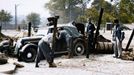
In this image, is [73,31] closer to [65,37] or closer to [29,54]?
[65,37]

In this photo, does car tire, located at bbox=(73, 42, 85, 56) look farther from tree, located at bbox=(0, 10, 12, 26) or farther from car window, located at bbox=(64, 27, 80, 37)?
tree, located at bbox=(0, 10, 12, 26)

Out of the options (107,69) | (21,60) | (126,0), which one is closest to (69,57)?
(21,60)

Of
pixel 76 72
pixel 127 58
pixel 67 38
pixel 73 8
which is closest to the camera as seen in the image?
pixel 76 72

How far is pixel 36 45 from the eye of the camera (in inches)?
793

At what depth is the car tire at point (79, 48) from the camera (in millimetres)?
20906

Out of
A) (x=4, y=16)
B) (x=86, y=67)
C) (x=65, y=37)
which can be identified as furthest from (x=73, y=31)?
(x=4, y=16)

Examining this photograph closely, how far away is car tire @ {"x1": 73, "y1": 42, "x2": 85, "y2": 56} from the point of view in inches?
823

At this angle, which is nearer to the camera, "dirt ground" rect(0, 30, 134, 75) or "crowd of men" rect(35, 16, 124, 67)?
"dirt ground" rect(0, 30, 134, 75)

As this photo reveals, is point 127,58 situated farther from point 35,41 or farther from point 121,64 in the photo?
point 35,41

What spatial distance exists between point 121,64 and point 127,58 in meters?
1.85

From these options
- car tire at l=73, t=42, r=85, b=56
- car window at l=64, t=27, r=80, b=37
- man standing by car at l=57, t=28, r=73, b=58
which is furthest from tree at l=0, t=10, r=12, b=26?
man standing by car at l=57, t=28, r=73, b=58

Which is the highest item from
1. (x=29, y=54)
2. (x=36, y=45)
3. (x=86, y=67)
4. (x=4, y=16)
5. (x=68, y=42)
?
(x=68, y=42)

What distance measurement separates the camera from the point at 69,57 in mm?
19844

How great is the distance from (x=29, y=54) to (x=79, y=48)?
9.57ft
